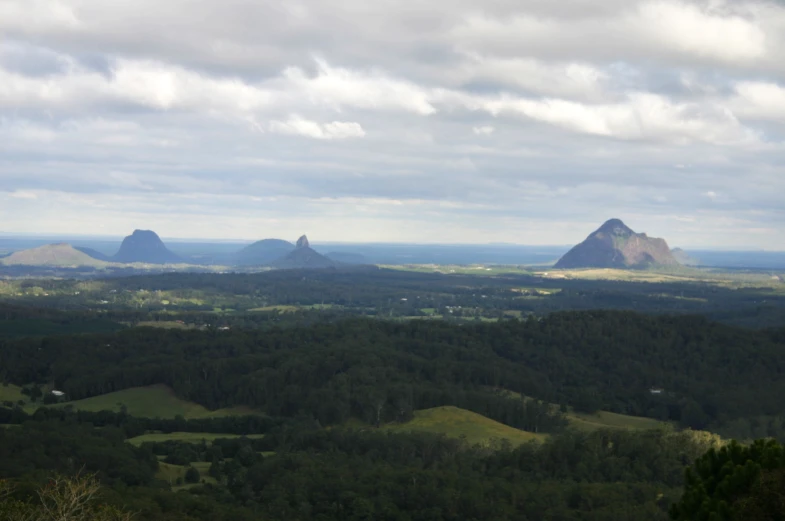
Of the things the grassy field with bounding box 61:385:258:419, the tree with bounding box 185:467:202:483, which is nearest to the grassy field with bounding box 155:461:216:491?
the tree with bounding box 185:467:202:483

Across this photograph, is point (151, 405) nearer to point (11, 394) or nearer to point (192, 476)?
point (11, 394)

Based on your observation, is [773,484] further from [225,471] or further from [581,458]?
[225,471]

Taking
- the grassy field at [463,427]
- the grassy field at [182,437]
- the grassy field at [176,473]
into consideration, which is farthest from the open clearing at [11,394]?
the grassy field at [463,427]

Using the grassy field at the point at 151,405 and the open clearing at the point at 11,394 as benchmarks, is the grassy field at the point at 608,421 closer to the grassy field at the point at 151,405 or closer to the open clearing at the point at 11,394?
the grassy field at the point at 151,405

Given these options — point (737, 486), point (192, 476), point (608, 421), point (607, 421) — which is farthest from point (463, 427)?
point (737, 486)

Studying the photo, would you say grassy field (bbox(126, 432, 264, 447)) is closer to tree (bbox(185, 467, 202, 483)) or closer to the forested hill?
the forested hill

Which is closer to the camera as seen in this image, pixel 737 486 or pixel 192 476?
→ pixel 737 486

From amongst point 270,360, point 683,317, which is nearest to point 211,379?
point 270,360
